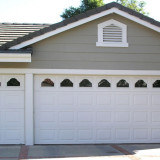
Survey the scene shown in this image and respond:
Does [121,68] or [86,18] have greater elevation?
[86,18]

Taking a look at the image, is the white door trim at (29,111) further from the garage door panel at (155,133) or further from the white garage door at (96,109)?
the garage door panel at (155,133)

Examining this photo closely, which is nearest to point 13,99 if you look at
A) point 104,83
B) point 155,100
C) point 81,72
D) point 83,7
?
point 81,72

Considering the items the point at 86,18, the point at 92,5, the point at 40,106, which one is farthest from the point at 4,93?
the point at 92,5

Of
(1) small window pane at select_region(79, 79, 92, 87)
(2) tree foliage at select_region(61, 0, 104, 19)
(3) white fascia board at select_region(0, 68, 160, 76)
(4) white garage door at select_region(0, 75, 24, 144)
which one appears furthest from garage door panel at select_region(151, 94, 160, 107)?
(2) tree foliage at select_region(61, 0, 104, 19)

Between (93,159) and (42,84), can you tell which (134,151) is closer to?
(93,159)

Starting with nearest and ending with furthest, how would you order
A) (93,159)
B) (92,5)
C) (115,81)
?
(93,159)
(115,81)
(92,5)

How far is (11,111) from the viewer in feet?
34.0

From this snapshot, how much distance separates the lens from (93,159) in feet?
Answer: 27.4

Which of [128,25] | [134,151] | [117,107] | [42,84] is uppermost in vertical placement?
[128,25]

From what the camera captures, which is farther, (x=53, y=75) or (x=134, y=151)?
(x=53, y=75)

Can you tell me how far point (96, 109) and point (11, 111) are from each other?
260 centimetres

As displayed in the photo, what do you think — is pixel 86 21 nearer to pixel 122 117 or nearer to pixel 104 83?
pixel 104 83

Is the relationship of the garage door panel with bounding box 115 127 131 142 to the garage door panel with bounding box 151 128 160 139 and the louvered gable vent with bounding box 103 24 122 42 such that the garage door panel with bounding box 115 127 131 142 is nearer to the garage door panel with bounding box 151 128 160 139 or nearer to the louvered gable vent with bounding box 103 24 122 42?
the garage door panel with bounding box 151 128 160 139

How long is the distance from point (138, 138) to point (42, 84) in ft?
11.5
